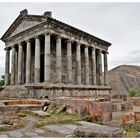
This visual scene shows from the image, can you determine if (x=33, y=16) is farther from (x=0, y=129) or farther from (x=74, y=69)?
(x=0, y=129)

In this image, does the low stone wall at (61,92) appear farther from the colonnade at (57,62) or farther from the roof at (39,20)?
the roof at (39,20)

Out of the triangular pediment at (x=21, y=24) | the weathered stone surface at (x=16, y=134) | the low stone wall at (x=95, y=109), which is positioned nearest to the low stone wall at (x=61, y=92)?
the low stone wall at (x=95, y=109)

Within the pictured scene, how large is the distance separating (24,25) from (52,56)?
5.68 meters

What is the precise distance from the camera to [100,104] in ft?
22.5

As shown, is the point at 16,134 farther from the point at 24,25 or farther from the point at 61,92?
the point at 24,25

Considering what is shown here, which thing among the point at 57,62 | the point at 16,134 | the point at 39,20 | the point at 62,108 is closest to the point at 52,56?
the point at 57,62

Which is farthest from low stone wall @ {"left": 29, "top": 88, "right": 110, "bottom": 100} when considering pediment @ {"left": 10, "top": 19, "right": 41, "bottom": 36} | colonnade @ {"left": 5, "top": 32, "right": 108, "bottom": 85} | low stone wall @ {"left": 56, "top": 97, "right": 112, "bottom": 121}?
pediment @ {"left": 10, "top": 19, "right": 41, "bottom": 36}

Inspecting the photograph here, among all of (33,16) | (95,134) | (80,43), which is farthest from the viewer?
(80,43)

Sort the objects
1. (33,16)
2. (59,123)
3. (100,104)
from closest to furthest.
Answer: (59,123) < (100,104) < (33,16)

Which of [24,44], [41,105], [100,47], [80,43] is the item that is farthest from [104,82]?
[41,105]

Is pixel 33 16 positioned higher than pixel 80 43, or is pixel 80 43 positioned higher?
pixel 33 16

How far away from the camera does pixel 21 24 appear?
2900 cm

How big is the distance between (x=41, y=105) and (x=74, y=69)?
70.9 feet

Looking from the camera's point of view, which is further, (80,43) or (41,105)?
(80,43)
